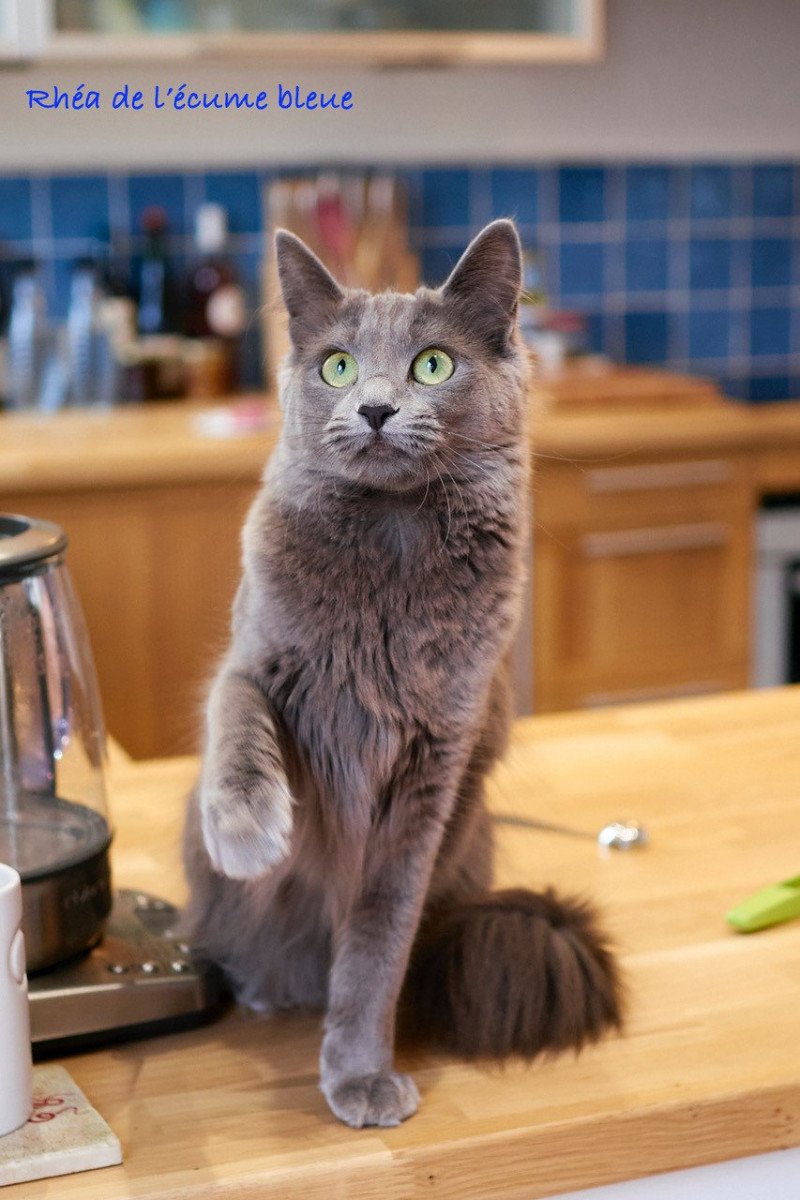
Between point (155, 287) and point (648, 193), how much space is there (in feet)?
4.16

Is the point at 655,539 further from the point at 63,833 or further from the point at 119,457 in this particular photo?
the point at 63,833

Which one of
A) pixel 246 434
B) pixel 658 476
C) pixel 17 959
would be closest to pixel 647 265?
pixel 658 476

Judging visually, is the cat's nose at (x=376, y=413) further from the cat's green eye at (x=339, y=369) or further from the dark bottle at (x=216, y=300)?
the dark bottle at (x=216, y=300)

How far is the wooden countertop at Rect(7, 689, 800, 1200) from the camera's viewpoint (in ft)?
2.48

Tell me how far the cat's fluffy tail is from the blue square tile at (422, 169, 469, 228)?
2730 mm

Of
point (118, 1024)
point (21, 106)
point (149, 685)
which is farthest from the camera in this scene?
point (21, 106)

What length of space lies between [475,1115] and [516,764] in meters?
0.39

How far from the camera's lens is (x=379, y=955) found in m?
0.88

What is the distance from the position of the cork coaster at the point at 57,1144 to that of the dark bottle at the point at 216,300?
260cm

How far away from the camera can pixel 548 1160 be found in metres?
0.78

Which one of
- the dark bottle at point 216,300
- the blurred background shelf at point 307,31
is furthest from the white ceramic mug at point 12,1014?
the dark bottle at point 216,300

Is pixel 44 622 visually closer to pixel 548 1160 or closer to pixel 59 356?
pixel 548 1160

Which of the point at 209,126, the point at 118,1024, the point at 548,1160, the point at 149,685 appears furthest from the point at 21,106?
the point at 548,1160

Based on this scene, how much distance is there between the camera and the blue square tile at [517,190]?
11.3 feet
